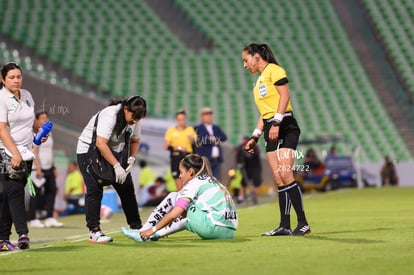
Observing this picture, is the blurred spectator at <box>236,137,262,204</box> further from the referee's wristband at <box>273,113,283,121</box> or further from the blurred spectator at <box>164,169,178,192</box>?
the referee's wristband at <box>273,113,283,121</box>

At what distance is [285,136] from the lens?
32.3 feet

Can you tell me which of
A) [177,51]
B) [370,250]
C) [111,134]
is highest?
[177,51]

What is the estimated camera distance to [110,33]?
34.7m

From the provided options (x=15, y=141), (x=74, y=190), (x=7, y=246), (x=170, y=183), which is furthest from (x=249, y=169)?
(x=15, y=141)

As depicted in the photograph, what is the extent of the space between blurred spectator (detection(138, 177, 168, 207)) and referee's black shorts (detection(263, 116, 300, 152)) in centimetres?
1153

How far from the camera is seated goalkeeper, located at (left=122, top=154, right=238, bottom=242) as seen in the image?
9.27 meters

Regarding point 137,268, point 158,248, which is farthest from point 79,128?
point 137,268

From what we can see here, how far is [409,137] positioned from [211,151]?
15545 mm

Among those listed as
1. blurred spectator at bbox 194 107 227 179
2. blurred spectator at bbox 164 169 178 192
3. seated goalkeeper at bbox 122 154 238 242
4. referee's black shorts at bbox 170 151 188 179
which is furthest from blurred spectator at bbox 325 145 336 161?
seated goalkeeper at bbox 122 154 238 242

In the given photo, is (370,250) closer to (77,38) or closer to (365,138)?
(365,138)

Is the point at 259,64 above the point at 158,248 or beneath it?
above

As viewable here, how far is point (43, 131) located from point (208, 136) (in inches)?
333

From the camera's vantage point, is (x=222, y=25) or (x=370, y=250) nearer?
(x=370, y=250)

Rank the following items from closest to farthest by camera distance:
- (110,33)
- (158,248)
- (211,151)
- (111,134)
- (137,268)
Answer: (137,268), (158,248), (111,134), (211,151), (110,33)
